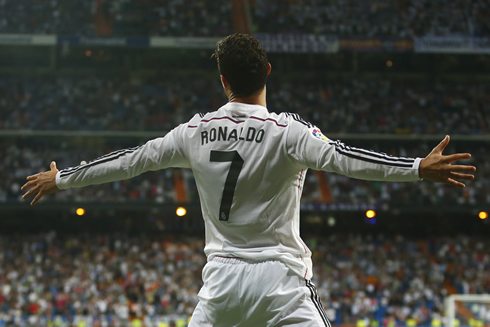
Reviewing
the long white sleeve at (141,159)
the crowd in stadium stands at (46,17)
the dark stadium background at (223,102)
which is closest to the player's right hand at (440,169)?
the long white sleeve at (141,159)

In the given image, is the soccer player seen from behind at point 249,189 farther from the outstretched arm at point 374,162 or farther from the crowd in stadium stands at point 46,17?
the crowd in stadium stands at point 46,17

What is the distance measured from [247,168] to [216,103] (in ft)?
75.8

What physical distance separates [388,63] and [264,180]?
1002 inches

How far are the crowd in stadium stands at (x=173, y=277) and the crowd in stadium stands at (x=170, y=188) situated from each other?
1.52 metres

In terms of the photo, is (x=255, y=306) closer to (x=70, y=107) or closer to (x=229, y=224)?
(x=229, y=224)

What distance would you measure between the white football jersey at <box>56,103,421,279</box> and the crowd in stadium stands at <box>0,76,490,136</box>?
70.4 feet

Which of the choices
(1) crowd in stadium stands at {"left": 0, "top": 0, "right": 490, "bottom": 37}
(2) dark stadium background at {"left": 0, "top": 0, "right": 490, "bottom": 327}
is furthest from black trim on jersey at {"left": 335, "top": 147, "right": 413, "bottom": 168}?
(1) crowd in stadium stands at {"left": 0, "top": 0, "right": 490, "bottom": 37}

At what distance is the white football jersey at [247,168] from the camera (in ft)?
7.86

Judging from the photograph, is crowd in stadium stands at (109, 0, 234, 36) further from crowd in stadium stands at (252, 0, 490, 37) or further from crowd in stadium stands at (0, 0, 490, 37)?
crowd in stadium stands at (252, 0, 490, 37)

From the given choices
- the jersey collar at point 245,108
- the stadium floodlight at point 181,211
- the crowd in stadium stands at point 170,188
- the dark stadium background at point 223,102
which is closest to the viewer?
the jersey collar at point 245,108

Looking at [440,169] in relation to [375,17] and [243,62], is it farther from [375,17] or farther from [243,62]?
[375,17]

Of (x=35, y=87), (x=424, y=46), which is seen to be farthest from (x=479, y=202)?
(x=35, y=87)

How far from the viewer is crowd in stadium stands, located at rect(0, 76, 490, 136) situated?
953 inches

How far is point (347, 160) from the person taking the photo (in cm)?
221
